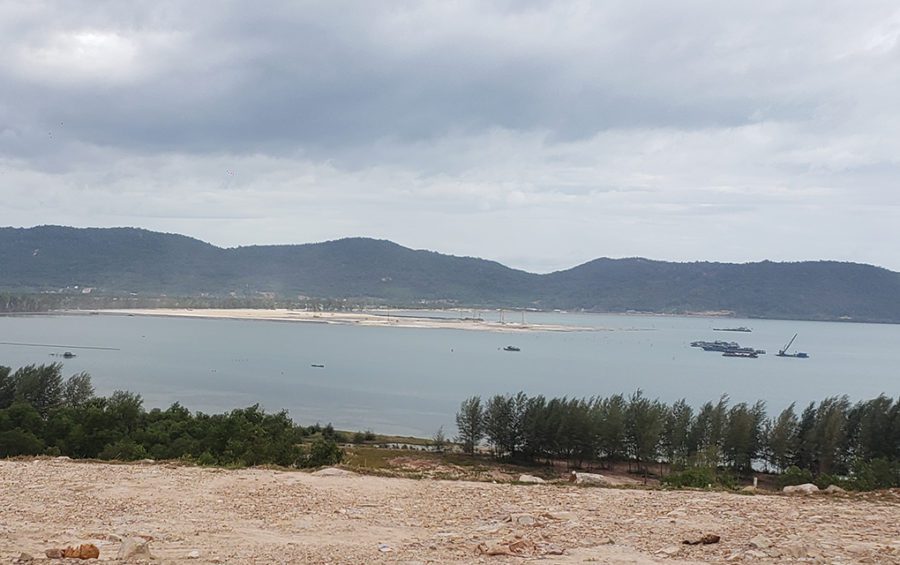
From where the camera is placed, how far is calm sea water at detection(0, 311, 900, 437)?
50.6 meters

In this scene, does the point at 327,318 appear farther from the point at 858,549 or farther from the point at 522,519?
the point at 858,549

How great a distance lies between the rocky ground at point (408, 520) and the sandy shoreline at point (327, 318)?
113 metres

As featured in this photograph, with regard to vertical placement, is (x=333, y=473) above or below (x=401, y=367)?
above

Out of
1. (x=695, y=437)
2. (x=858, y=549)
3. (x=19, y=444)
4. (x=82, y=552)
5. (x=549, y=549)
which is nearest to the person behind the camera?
(x=82, y=552)

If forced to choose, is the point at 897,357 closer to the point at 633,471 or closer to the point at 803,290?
the point at 633,471

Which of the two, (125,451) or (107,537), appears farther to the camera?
(125,451)

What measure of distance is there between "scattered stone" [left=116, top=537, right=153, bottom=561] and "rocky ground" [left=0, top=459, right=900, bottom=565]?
9 cm

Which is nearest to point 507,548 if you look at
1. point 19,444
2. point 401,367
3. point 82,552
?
point 82,552

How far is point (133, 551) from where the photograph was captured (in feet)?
18.4

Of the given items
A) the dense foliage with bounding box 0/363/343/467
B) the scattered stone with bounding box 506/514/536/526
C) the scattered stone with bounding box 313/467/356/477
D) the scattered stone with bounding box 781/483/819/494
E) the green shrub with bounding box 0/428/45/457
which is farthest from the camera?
the green shrub with bounding box 0/428/45/457

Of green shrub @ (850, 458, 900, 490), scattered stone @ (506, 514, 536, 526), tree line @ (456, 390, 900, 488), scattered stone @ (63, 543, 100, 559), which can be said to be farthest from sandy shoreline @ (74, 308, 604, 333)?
scattered stone @ (63, 543, 100, 559)

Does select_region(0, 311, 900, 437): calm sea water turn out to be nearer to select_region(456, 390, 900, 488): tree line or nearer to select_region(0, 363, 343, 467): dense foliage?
select_region(456, 390, 900, 488): tree line

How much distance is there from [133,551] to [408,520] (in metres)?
2.66

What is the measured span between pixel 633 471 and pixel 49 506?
84.9 feet
